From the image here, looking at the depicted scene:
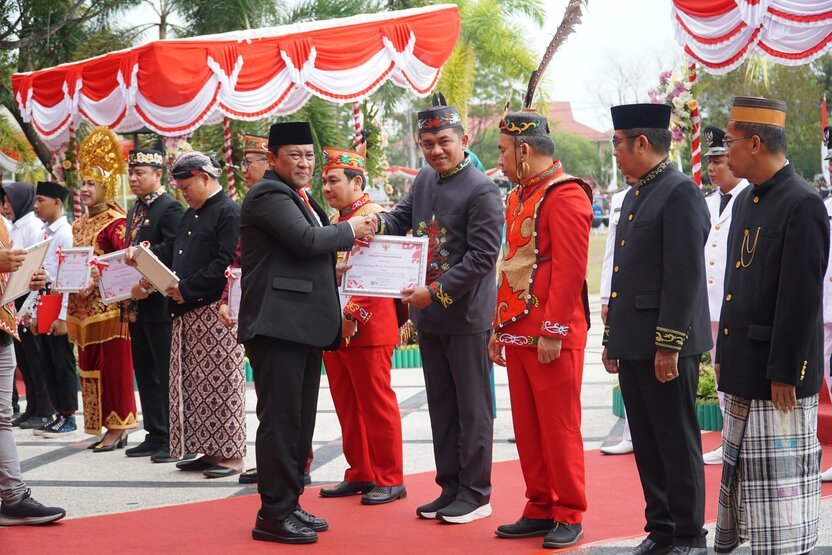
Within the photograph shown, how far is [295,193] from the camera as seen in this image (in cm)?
513

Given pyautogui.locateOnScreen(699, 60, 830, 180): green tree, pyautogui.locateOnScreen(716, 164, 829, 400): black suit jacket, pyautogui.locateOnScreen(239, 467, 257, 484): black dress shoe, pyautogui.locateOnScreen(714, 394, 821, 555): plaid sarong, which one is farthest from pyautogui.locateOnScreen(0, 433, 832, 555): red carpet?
pyautogui.locateOnScreen(699, 60, 830, 180): green tree

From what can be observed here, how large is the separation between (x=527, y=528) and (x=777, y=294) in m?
1.74

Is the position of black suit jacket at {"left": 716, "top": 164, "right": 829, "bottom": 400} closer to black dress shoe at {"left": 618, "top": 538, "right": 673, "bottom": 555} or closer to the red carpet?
black dress shoe at {"left": 618, "top": 538, "right": 673, "bottom": 555}

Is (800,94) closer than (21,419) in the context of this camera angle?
No

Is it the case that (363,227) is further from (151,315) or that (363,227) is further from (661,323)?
(151,315)

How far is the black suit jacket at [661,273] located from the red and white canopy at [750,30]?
123 inches

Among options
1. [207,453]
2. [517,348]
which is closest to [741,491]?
[517,348]

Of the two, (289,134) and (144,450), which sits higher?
(289,134)

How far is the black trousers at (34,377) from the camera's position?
898cm

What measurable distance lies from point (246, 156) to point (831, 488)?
159 inches

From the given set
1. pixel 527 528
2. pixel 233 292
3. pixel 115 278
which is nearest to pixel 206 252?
pixel 233 292

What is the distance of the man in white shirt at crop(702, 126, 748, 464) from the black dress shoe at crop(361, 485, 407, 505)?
1972mm

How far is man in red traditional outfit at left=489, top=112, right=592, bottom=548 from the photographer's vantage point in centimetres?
473

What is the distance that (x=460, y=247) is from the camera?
5.34 m
